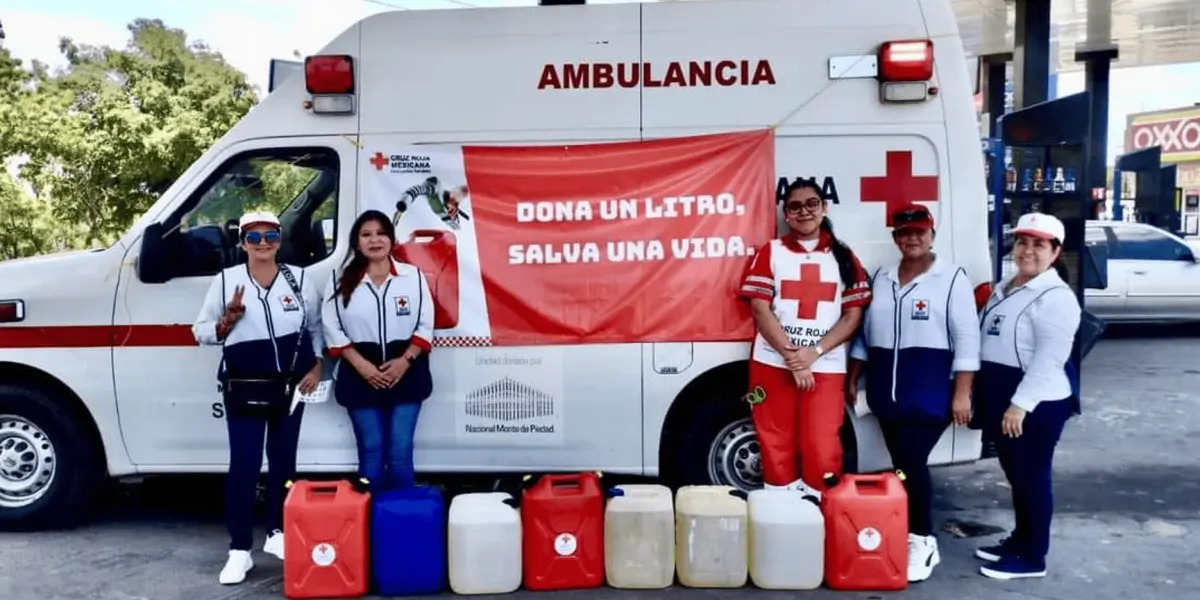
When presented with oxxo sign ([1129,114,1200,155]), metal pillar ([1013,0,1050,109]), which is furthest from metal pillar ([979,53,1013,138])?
oxxo sign ([1129,114,1200,155])

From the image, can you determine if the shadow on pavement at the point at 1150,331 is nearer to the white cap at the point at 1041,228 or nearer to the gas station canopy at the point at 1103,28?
the gas station canopy at the point at 1103,28

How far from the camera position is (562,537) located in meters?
4.96

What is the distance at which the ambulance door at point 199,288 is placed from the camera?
5516 millimetres

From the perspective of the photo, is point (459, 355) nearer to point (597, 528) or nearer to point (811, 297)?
point (597, 528)

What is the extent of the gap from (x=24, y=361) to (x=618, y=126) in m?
3.24

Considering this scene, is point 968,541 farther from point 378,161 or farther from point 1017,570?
point 378,161

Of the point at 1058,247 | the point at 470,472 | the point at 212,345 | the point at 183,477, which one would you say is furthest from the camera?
the point at 183,477

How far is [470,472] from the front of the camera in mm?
5668

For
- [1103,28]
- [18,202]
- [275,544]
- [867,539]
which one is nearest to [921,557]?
[867,539]

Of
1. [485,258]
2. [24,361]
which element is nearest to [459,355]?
[485,258]

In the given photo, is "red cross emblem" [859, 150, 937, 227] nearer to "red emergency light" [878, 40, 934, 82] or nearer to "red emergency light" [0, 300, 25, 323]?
"red emergency light" [878, 40, 934, 82]

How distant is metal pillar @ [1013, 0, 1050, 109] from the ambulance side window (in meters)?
13.8

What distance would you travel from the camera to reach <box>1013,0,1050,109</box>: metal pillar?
16.8 meters

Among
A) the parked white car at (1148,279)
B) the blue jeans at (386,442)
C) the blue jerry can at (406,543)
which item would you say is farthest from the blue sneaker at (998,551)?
the parked white car at (1148,279)
